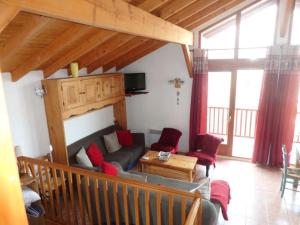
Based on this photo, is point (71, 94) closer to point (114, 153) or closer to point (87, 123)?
point (87, 123)

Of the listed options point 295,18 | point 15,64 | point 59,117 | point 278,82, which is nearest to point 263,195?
point 278,82

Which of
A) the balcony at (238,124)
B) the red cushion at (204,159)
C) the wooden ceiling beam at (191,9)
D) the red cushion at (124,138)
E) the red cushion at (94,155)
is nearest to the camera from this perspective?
the wooden ceiling beam at (191,9)

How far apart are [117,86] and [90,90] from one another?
3.16ft

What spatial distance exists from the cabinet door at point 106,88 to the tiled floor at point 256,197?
2.81 m

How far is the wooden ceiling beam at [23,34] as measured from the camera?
7.44 ft

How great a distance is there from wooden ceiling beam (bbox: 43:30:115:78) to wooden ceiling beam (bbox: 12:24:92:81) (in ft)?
0.63

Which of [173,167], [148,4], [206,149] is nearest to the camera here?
[148,4]

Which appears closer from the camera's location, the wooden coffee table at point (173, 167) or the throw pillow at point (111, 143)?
the wooden coffee table at point (173, 167)

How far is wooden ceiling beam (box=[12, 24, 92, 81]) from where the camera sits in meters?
2.69

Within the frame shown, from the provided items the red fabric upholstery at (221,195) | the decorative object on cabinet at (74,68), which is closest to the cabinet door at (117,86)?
the decorative object on cabinet at (74,68)

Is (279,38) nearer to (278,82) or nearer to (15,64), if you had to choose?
(278,82)

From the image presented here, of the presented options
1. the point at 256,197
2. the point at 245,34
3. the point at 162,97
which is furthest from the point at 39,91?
the point at 245,34

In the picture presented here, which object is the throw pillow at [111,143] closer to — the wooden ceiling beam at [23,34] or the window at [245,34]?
the wooden ceiling beam at [23,34]

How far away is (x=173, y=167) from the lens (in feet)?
13.3
